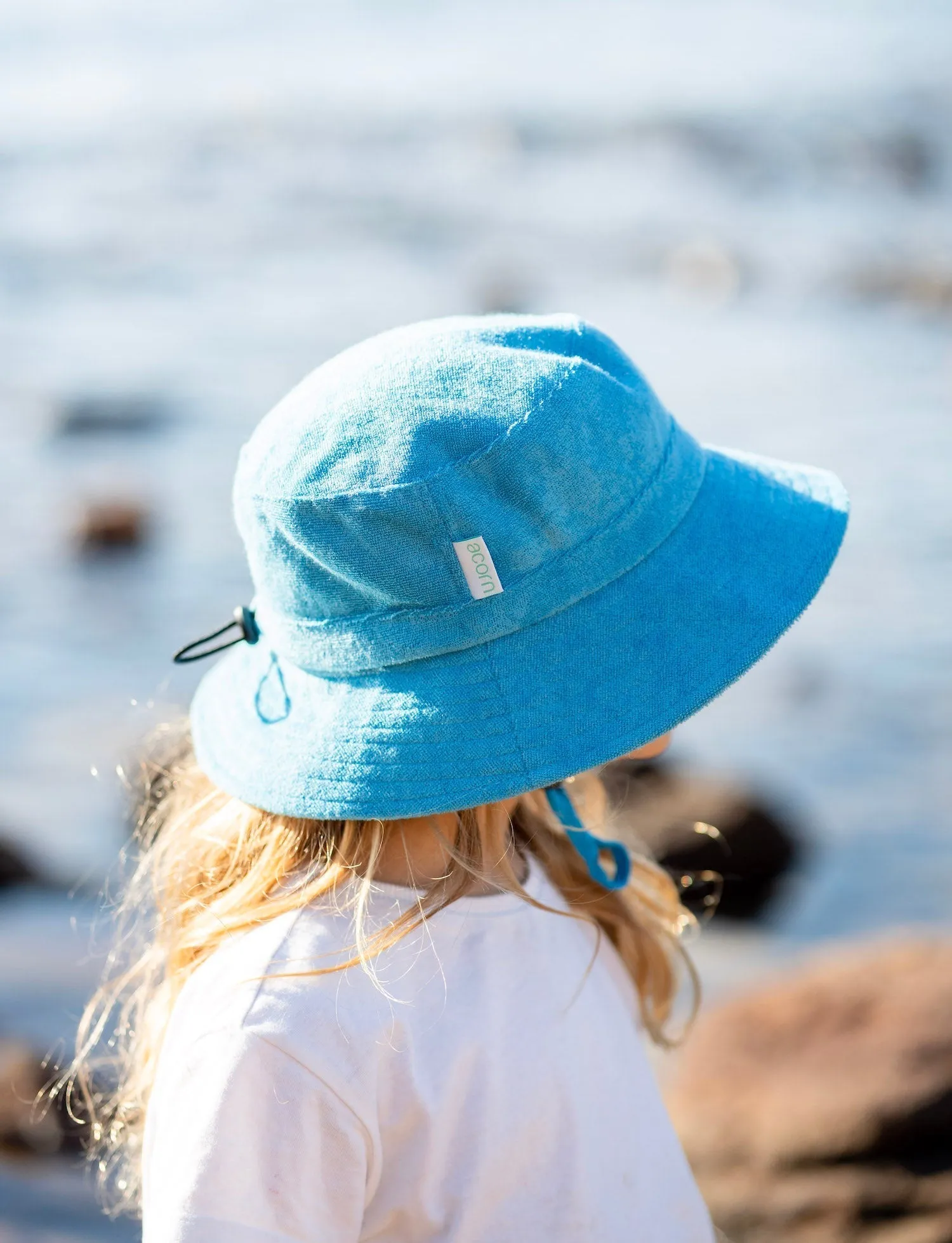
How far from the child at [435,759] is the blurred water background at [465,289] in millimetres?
1028

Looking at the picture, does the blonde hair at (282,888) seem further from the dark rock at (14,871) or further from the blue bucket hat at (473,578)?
the dark rock at (14,871)

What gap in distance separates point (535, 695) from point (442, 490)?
23cm

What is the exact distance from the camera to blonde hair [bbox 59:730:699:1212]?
1.45 metres

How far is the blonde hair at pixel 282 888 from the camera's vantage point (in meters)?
1.45

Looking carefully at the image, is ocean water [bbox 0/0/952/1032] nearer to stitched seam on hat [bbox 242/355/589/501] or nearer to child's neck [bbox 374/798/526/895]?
child's neck [bbox 374/798/526/895]

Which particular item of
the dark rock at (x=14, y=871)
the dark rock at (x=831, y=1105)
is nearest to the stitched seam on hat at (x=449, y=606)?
the dark rock at (x=831, y=1105)

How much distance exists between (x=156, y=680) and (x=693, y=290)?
7.74m

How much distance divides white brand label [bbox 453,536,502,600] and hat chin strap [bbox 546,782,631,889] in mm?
432

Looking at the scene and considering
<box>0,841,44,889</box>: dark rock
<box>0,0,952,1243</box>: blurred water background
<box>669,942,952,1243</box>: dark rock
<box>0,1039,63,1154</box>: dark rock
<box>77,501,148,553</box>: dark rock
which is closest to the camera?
<box>669,942,952,1243</box>: dark rock

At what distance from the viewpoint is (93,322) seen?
11820 millimetres

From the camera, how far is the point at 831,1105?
2807mm

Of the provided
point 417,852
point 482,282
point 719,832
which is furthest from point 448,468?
point 482,282

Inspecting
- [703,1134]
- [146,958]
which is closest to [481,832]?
[146,958]

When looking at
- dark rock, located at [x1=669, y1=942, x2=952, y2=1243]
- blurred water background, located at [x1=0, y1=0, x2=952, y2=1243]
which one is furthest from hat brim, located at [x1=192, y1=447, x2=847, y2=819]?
dark rock, located at [x1=669, y1=942, x2=952, y2=1243]
